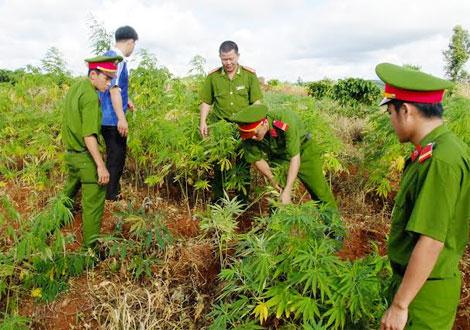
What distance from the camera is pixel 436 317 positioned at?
1874mm

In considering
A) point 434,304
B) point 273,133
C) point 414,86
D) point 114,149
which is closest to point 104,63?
A: point 114,149

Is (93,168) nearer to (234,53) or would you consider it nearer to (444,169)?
(234,53)

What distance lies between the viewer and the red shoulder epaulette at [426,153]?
171cm

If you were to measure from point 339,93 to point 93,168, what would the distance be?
11714 millimetres

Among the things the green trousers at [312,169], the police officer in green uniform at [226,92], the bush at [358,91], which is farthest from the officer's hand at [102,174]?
the bush at [358,91]

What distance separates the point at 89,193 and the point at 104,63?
1111mm

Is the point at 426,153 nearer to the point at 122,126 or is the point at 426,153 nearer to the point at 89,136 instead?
the point at 89,136

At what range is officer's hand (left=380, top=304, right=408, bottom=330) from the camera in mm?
1774

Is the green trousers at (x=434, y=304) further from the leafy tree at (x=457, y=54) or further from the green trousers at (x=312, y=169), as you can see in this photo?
the leafy tree at (x=457, y=54)

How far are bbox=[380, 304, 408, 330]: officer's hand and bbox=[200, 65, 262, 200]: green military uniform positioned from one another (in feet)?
10.1

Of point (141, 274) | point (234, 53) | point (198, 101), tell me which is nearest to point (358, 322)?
point (141, 274)

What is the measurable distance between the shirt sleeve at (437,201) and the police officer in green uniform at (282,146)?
1.89m

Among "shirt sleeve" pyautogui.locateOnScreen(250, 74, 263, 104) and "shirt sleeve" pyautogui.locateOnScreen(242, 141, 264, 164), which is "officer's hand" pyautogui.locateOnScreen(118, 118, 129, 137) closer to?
"shirt sleeve" pyautogui.locateOnScreen(242, 141, 264, 164)

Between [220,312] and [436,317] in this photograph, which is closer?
[436,317]
